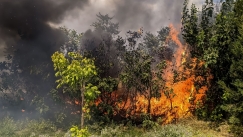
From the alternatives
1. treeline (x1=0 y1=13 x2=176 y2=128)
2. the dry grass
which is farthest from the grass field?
treeline (x1=0 y1=13 x2=176 y2=128)

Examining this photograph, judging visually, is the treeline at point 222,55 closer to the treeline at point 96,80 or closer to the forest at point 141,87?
the forest at point 141,87

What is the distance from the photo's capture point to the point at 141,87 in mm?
26312

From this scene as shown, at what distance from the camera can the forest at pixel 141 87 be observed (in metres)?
21.7

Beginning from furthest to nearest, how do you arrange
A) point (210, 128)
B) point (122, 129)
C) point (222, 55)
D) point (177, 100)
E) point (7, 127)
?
1. point (177, 100)
2. point (7, 127)
3. point (122, 129)
4. point (222, 55)
5. point (210, 128)

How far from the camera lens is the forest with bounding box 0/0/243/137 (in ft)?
71.3

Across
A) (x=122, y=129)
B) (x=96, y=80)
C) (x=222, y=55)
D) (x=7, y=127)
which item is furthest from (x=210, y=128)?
(x=7, y=127)

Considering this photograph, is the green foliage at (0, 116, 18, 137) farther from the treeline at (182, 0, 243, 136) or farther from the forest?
the treeline at (182, 0, 243, 136)

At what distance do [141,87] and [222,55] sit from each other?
8629 mm

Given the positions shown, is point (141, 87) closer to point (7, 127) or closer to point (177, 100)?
point (177, 100)

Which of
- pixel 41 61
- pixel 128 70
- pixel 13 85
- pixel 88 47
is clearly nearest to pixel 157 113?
pixel 128 70

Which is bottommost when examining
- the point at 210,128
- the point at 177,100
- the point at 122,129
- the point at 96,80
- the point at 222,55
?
the point at 122,129

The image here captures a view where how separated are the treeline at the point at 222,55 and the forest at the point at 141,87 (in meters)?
0.08

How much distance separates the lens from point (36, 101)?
91.6 ft

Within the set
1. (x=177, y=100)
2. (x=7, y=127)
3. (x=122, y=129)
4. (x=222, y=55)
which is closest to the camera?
(x=222, y=55)
